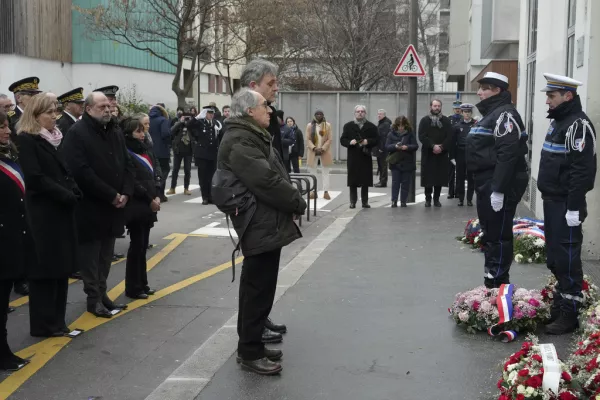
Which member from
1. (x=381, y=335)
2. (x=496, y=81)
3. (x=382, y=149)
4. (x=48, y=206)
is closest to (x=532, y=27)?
(x=382, y=149)

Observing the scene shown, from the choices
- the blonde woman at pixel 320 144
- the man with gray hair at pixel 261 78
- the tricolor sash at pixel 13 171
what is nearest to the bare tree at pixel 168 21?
the blonde woman at pixel 320 144

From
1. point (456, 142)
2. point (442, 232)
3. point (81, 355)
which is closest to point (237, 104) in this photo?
point (81, 355)

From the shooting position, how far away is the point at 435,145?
14961 millimetres

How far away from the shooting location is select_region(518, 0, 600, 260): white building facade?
27.8ft

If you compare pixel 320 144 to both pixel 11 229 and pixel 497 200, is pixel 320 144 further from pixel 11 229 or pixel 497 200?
pixel 11 229

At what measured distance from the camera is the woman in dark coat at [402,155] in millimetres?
14898

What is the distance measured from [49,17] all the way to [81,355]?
102ft

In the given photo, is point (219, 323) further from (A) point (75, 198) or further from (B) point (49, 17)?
(B) point (49, 17)

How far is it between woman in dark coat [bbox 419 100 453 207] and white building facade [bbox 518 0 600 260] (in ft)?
5.00

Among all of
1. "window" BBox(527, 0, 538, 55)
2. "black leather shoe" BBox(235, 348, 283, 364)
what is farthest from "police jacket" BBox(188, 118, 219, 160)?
"black leather shoe" BBox(235, 348, 283, 364)

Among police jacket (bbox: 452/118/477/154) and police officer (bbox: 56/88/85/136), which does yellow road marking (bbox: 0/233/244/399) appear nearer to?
police officer (bbox: 56/88/85/136)

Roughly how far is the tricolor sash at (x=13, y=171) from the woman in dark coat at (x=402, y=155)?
973 centimetres

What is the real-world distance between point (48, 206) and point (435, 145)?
9785 mm

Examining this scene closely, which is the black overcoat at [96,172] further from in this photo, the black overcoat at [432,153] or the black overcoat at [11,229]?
the black overcoat at [432,153]
